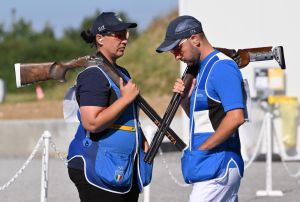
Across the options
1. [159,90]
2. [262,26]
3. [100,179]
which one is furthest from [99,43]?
[159,90]

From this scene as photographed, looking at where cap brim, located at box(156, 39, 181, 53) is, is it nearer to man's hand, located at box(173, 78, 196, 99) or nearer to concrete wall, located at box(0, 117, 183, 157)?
man's hand, located at box(173, 78, 196, 99)

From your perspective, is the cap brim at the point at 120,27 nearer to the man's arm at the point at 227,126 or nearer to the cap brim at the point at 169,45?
the cap brim at the point at 169,45

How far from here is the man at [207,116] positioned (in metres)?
5.75

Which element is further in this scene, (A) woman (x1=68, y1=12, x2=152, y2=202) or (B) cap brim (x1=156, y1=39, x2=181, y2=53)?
(A) woman (x1=68, y1=12, x2=152, y2=202)

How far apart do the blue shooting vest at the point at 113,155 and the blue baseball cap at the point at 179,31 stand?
1.42 ft

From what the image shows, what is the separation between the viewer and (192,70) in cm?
603

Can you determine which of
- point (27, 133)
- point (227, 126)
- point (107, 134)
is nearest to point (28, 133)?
point (27, 133)

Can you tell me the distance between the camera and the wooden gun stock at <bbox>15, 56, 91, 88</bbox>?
6.59 meters

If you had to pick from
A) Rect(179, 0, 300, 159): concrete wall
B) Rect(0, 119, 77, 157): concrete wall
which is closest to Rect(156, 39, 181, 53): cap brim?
Rect(179, 0, 300, 159): concrete wall

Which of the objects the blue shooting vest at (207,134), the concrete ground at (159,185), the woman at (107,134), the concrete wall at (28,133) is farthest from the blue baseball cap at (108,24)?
the concrete wall at (28,133)

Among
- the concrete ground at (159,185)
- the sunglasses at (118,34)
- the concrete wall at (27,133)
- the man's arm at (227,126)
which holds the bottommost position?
the concrete wall at (27,133)

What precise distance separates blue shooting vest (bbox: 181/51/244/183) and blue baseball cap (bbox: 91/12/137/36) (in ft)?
1.94

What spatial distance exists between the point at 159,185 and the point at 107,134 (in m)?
6.83

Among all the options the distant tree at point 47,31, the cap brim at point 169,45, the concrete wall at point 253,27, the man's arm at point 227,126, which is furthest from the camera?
the distant tree at point 47,31
